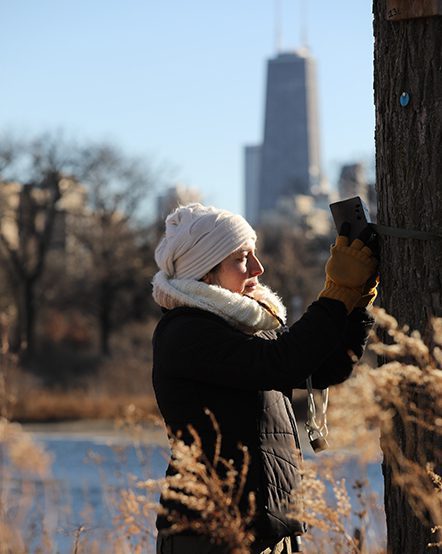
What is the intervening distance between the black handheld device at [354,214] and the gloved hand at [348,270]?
5 centimetres

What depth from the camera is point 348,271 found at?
10.3ft

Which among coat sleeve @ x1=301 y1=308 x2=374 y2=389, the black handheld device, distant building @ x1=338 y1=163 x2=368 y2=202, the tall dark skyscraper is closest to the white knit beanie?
the black handheld device

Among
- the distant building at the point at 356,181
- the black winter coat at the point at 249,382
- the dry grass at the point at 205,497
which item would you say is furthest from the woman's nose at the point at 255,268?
the distant building at the point at 356,181

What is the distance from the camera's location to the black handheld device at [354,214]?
3328 millimetres

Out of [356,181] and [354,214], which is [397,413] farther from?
[356,181]

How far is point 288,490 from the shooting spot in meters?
3.13

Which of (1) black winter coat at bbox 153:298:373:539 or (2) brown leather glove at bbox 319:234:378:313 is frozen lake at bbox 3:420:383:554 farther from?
(2) brown leather glove at bbox 319:234:378:313

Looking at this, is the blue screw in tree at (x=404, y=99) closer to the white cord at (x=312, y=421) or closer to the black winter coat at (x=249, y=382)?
the black winter coat at (x=249, y=382)

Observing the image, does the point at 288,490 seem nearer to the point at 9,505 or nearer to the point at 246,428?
the point at 246,428

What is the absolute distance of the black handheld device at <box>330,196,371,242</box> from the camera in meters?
3.33

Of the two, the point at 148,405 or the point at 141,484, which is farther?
the point at 148,405

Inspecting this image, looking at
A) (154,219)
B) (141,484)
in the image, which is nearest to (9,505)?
(141,484)

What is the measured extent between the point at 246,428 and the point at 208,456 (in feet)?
0.43

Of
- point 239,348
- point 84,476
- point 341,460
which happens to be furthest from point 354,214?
point 84,476
